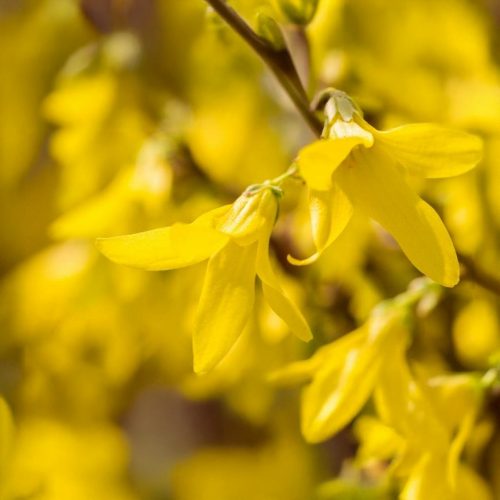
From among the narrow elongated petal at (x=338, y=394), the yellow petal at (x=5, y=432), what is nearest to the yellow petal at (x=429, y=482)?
the narrow elongated petal at (x=338, y=394)

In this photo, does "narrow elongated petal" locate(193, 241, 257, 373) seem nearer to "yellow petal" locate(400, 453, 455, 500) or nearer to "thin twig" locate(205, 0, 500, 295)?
"thin twig" locate(205, 0, 500, 295)

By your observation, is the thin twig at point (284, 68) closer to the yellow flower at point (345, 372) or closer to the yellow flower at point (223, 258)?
the yellow flower at point (223, 258)

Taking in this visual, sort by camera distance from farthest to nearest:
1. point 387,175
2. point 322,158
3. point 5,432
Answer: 1. point 5,432
2. point 387,175
3. point 322,158

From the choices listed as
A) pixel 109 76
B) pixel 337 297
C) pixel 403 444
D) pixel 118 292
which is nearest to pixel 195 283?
pixel 118 292

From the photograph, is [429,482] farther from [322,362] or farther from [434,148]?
[434,148]

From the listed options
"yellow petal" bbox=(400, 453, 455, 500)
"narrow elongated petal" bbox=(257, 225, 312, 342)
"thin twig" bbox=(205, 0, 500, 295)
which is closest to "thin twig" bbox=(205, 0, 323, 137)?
"thin twig" bbox=(205, 0, 500, 295)

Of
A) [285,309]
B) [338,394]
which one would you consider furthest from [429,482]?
[285,309]

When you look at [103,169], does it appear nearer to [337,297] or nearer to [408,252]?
[337,297]
